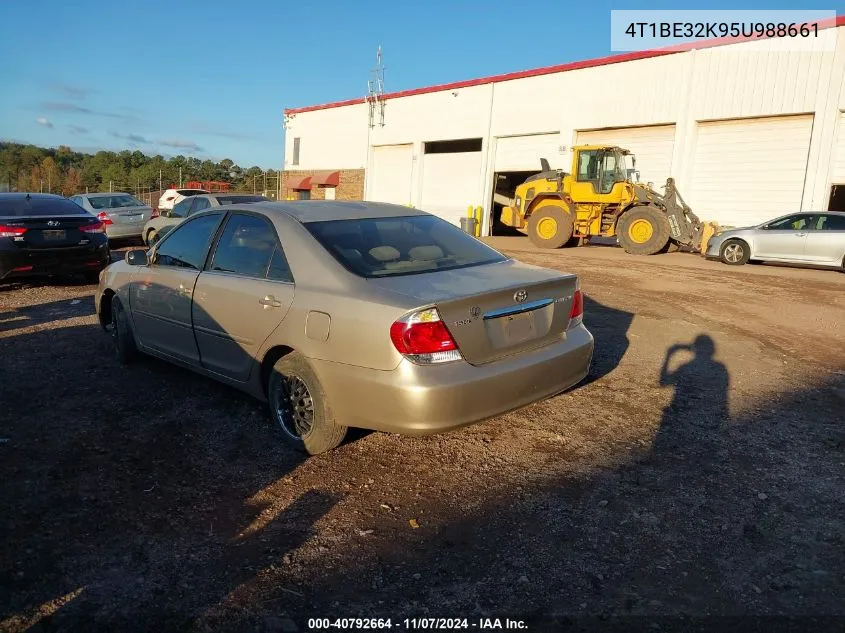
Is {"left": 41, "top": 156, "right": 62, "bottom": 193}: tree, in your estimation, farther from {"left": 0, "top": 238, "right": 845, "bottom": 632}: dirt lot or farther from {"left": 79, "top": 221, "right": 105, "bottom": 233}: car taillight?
{"left": 0, "top": 238, "right": 845, "bottom": 632}: dirt lot

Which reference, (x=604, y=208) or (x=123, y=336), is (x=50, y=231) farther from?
(x=604, y=208)

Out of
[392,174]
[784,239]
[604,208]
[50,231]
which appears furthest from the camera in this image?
[392,174]

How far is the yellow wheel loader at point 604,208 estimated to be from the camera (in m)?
16.6

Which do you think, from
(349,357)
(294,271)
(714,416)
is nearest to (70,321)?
(294,271)

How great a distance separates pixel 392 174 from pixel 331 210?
25.9 m

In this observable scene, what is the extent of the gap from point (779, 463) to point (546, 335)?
1550 millimetres

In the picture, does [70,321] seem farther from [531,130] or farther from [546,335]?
[531,130]

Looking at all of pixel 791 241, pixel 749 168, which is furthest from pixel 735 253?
pixel 749 168

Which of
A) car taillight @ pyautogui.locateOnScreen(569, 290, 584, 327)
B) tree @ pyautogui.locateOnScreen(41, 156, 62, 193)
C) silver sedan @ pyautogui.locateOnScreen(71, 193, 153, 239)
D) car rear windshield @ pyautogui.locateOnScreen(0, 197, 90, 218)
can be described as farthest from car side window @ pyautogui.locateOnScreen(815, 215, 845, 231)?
tree @ pyautogui.locateOnScreen(41, 156, 62, 193)

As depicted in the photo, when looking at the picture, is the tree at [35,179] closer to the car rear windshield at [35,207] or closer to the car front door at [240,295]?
the car rear windshield at [35,207]

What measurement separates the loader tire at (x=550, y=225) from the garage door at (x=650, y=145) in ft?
15.0

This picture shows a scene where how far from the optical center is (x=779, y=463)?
12.1ft

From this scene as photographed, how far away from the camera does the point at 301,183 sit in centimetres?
3394

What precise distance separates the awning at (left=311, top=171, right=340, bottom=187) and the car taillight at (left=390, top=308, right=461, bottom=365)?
3007cm
